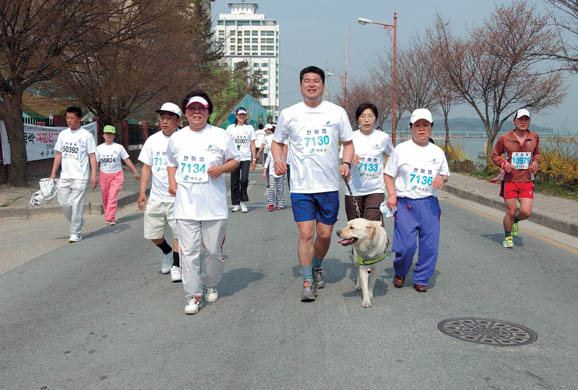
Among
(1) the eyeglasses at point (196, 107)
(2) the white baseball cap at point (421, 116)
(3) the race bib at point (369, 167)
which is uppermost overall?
(1) the eyeglasses at point (196, 107)

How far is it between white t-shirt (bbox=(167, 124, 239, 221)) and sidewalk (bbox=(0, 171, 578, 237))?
6.61 m

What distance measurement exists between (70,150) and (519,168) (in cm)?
665

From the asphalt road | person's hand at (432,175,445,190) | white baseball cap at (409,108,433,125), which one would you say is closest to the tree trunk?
the asphalt road

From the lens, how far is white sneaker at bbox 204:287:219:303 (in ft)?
17.9

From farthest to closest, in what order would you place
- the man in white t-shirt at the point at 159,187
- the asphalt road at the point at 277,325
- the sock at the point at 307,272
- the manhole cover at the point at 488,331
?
the man in white t-shirt at the point at 159,187
the sock at the point at 307,272
the manhole cover at the point at 488,331
the asphalt road at the point at 277,325

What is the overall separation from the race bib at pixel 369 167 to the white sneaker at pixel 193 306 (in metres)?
2.34

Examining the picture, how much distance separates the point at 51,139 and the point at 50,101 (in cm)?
911

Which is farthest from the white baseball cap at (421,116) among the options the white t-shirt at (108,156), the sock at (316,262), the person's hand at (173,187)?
the white t-shirt at (108,156)

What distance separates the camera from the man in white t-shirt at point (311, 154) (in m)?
5.29

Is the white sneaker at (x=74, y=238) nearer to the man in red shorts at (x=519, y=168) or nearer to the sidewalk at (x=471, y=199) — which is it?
the sidewalk at (x=471, y=199)

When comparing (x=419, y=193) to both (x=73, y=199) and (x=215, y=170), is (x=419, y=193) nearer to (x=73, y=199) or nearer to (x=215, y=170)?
(x=215, y=170)

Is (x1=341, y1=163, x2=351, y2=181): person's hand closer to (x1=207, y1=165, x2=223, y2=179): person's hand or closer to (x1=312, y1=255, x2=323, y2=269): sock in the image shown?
(x1=312, y1=255, x2=323, y2=269): sock

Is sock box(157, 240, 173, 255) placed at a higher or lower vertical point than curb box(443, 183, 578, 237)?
higher

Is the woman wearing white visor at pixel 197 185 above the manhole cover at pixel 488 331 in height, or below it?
above
